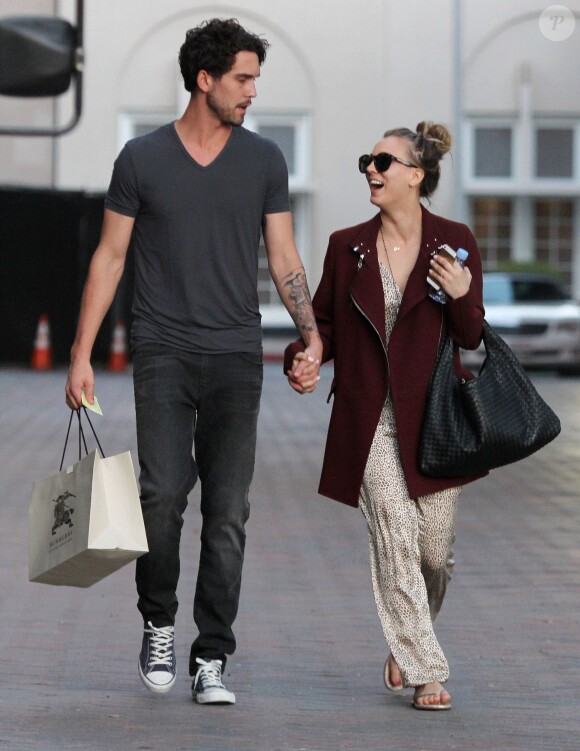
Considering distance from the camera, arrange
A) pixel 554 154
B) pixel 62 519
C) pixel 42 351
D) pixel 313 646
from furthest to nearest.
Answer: pixel 554 154
pixel 42 351
pixel 313 646
pixel 62 519

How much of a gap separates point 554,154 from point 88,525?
26.7 metres

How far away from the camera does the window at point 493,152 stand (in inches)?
1197

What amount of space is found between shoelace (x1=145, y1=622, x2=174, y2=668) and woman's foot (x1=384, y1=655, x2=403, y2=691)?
70 cm

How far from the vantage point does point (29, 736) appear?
15.4 ft

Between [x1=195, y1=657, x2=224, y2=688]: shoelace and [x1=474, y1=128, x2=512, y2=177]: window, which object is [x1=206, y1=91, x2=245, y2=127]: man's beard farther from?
[x1=474, y1=128, x2=512, y2=177]: window

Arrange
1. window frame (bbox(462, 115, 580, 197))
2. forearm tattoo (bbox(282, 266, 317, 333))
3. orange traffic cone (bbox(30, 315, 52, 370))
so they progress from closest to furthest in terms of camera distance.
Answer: forearm tattoo (bbox(282, 266, 317, 333)) → orange traffic cone (bbox(30, 315, 52, 370)) → window frame (bbox(462, 115, 580, 197))

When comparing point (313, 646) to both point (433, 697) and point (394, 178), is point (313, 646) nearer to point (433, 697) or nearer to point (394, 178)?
point (433, 697)

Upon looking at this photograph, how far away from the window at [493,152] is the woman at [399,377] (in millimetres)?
25477

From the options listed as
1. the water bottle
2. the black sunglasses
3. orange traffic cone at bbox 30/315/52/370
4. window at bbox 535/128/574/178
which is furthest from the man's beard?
window at bbox 535/128/574/178

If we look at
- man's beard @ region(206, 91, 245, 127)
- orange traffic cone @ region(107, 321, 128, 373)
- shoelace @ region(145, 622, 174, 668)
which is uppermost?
man's beard @ region(206, 91, 245, 127)

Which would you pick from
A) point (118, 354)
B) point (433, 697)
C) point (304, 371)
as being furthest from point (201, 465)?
point (118, 354)

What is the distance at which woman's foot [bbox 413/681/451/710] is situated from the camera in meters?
5.10

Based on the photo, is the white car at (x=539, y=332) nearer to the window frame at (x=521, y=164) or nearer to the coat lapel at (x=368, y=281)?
the window frame at (x=521, y=164)

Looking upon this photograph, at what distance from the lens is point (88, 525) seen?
4703 mm
